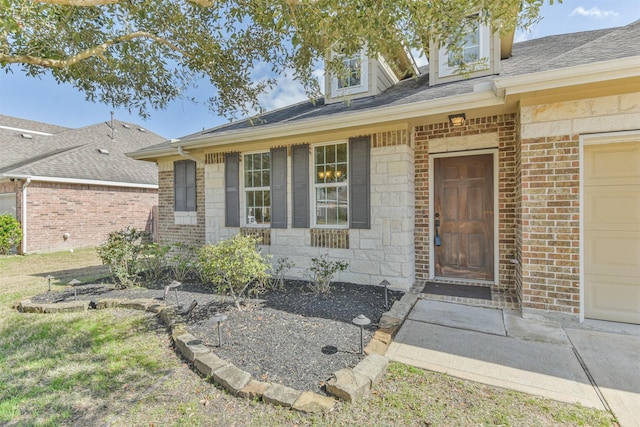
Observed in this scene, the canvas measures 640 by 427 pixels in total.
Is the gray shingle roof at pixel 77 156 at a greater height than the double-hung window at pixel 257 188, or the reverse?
the gray shingle roof at pixel 77 156

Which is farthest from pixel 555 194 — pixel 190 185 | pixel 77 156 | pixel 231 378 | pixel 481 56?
pixel 77 156

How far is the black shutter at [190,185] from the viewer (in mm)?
7305

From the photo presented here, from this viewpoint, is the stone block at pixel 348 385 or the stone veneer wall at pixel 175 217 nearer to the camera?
the stone block at pixel 348 385

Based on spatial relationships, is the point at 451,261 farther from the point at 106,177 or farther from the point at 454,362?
the point at 106,177

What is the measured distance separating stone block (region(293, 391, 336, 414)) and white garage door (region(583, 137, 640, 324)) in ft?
11.8

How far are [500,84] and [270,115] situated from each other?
195 inches

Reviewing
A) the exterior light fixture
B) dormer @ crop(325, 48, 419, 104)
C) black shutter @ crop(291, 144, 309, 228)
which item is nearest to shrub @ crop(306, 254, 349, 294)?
black shutter @ crop(291, 144, 309, 228)

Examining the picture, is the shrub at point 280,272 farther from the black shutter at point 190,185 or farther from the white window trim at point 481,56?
the white window trim at point 481,56

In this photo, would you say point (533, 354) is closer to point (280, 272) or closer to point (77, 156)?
point (280, 272)

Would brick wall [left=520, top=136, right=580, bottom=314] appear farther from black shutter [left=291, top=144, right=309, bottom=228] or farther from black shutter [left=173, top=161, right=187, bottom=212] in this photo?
black shutter [left=173, top=161, right=187, bottom=212]

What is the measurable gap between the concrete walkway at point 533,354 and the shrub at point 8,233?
12899 millimetres

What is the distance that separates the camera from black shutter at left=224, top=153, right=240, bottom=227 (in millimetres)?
6461

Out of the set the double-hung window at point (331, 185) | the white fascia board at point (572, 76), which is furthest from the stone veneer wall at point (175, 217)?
the white fascia board at point (572, 76)

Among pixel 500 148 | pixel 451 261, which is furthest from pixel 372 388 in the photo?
pixel 500 148
